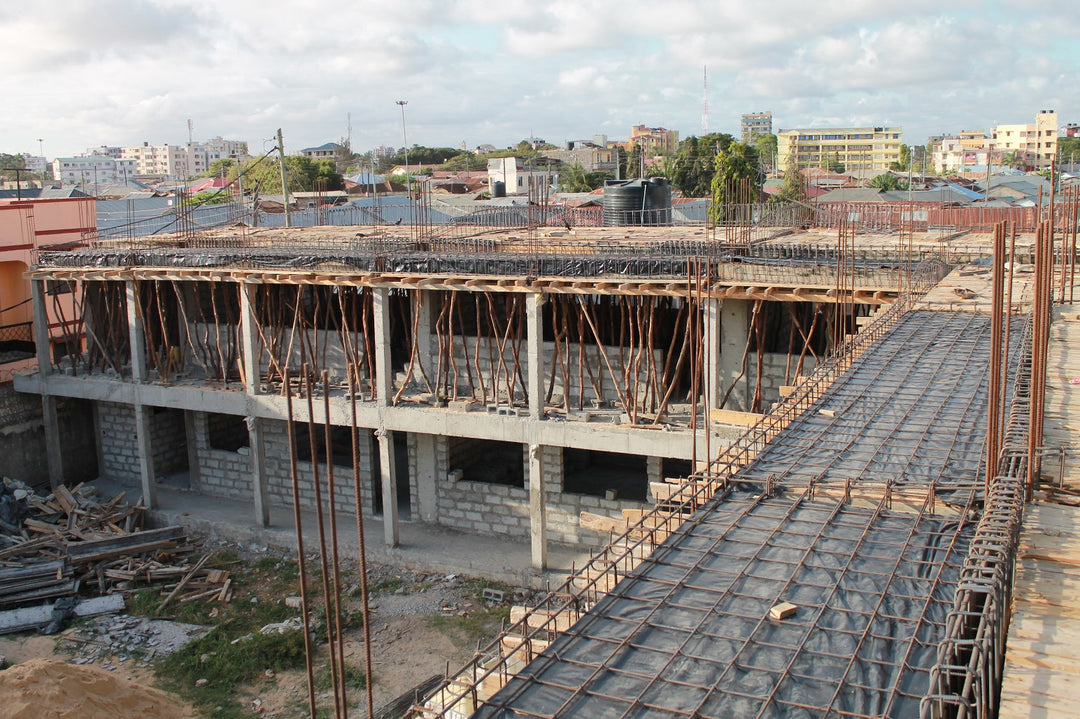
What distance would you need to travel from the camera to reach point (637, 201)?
3088 cm

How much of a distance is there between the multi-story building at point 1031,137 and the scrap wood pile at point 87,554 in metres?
132

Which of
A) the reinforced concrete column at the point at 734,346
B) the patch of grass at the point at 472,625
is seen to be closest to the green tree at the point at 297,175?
the reinforced concrete column at the point at 734,346

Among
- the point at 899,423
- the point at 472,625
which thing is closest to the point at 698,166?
the point at 472,625

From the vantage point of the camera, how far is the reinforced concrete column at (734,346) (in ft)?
58.0

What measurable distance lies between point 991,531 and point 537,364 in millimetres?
11621

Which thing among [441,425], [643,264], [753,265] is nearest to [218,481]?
[441,425]

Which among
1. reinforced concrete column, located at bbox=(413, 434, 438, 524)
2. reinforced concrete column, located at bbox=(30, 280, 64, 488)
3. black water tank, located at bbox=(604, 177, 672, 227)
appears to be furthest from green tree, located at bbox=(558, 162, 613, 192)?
reinforced concrete column, located at bbox=(413, 434, 438, 524)

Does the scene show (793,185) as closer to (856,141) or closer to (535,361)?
(535,361)

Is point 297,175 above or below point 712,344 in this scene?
above

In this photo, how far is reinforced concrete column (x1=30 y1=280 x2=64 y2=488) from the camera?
77.0ft

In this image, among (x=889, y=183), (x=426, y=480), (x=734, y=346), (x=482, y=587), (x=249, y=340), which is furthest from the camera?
(x=889, y=183)

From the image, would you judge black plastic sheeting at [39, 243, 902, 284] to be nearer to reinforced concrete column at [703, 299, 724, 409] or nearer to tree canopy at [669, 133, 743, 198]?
reinforced concrete column at [703, 299, 724, 409]

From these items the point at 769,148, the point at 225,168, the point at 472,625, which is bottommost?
the point at 472,625

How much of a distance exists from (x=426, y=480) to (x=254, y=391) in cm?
416
